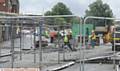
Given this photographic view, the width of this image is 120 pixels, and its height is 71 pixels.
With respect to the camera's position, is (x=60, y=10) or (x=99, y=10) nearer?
(x=99, y=10)

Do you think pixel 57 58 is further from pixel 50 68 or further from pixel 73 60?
pixel 50 68

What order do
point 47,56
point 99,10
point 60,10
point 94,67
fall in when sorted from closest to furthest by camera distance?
point 47,56 → point 94,67 → point 99,10 → point 60,10

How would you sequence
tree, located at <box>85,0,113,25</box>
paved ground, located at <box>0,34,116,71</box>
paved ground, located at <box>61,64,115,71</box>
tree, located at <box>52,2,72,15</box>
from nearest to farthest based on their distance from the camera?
paved ground, located at <box>0,34,116,71</box> < paved ground, located at <box>61,64,115,71</box> < tree, located at <box>85,0,113,25</box> < tree, located at <box>52,2,72,15</box>

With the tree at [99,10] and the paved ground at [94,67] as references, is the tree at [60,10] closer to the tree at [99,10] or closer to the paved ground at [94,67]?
the tree at [99,10]

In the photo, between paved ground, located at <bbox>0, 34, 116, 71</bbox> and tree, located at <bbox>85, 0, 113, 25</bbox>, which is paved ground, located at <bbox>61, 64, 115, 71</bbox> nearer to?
paved ground, located at <bbox>0, 34, 116, 71</bbox>

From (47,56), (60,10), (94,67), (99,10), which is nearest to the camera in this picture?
(47,56)

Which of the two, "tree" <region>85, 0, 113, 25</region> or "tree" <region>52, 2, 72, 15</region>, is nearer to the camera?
"tree" <region>85, 0, 113, 25</region>

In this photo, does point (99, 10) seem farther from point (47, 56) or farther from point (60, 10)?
point (47, 56)

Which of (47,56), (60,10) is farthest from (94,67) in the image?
(60,10)

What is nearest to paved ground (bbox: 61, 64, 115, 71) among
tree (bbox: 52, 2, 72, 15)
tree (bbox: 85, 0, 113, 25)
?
tree (bbox: 85, 0, 113, 25)

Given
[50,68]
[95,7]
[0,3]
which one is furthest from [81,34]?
[95,7]

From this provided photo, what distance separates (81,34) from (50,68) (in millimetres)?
3325

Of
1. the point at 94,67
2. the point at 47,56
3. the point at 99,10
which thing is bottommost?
the point at 94,67

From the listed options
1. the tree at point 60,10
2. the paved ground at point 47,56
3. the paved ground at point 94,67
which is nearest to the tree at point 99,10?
the tree at point 60,10
